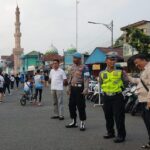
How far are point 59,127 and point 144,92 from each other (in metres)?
3.72

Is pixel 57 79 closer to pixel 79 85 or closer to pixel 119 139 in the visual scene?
pixel 79 85

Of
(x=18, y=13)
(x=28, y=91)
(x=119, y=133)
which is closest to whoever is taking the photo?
(x=119, y=133)

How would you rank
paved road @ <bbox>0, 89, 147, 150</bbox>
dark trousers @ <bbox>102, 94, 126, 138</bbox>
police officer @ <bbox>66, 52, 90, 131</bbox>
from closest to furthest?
paved road @ <bbox>0, 89, 147, 150</bbox>, dark trousers @ <bbox>102, 94, 126, 138</bbox>, police officer @ <bbox>66, 52, 90, 131</bbox>

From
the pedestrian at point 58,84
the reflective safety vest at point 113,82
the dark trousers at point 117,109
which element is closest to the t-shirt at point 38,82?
the pedestrian at point 58,84

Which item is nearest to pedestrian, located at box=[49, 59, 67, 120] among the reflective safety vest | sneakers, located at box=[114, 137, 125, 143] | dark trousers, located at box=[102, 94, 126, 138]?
dark trousers, located at box=[102, 94, 126, 138]

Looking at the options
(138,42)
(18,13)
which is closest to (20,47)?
(18,13)

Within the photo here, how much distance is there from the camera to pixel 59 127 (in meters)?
10.6

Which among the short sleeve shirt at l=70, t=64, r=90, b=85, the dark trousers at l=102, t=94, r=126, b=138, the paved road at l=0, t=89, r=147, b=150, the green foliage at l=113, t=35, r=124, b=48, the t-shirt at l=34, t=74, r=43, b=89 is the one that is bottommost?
the paved road at l=0, t=89, r=147, b=150

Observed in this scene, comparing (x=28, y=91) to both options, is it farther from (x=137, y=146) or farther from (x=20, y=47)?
(x=20, y=47)

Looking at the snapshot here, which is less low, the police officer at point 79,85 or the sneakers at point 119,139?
the police officer at point 79,85

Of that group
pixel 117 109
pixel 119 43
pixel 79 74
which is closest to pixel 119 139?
pixel 117 109

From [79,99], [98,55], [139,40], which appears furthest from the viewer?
[98,55]

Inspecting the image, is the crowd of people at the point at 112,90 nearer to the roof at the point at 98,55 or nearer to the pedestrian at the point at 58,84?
the pedestrian at the point at 58,84

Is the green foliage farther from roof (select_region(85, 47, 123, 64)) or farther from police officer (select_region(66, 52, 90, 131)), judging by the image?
police officer (select_region(66, 52, 90, 131))
